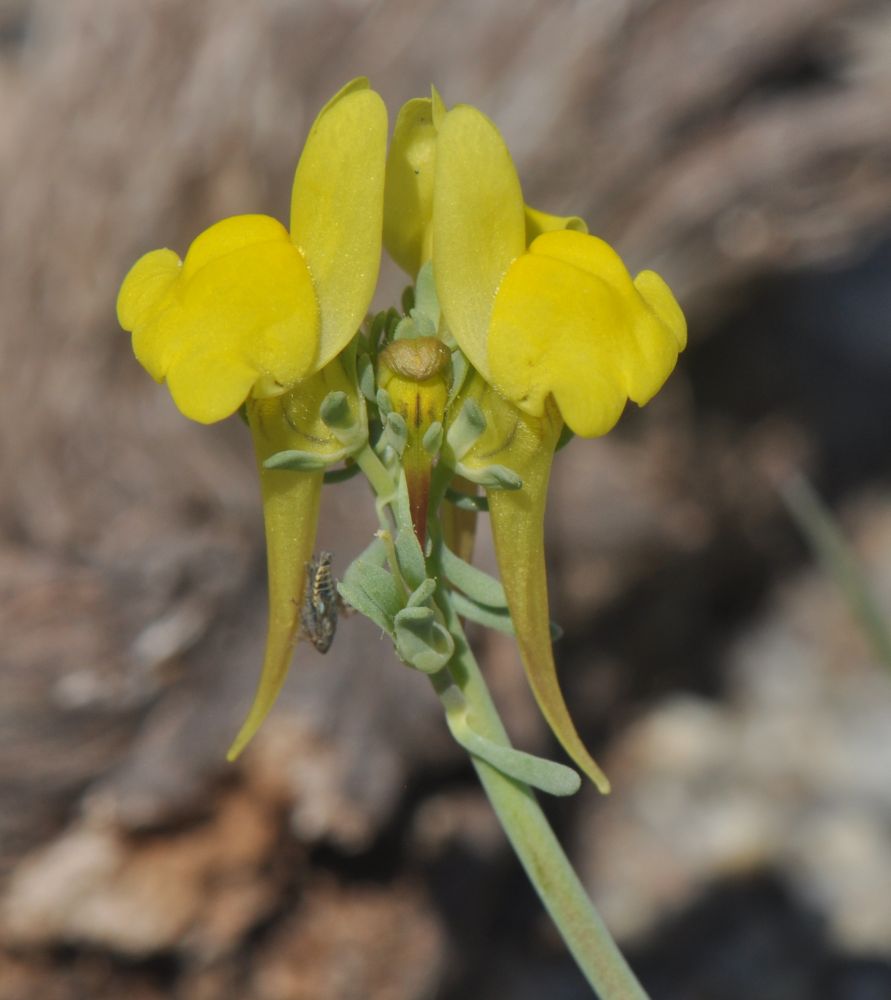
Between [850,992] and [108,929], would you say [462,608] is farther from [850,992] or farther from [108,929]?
[850,992]

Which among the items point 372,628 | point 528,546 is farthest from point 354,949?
point 528,546

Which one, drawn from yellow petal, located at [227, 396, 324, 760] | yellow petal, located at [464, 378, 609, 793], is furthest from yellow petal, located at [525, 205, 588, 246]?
yellow petal, located at [227, 396, 324, 760]

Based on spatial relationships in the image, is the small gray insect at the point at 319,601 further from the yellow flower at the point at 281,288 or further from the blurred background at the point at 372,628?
the blurred background at the point at 372,628

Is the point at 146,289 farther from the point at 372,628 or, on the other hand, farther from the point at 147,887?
the point at 372,628

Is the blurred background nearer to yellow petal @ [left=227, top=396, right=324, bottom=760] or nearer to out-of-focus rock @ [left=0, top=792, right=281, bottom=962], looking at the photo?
out-of-focus rock @ [left=0, top=792, right=281, bottom=962]

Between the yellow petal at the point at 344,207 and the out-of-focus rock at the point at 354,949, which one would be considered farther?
the out-of-focus rock at the point at 354,949

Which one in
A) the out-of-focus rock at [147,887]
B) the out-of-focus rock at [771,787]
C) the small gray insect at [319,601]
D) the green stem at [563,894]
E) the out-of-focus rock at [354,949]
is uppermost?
the small gray insect at [319,601]

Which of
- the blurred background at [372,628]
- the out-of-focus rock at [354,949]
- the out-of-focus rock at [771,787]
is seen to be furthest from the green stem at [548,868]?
the out-of-focus rock at [771,787]

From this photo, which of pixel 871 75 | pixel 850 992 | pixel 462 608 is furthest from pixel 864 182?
pixel 462 608
